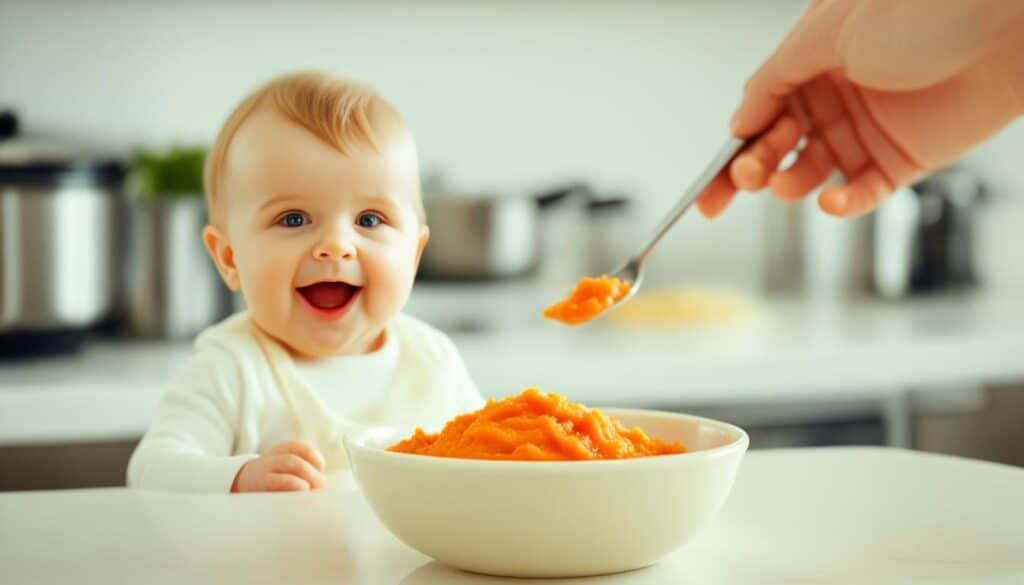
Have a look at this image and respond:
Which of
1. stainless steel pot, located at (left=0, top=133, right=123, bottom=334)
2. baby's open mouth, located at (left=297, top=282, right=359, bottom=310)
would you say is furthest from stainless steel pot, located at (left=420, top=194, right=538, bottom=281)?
baby's open mouth, located at (left=297, top=282, right=359, bottom=310)

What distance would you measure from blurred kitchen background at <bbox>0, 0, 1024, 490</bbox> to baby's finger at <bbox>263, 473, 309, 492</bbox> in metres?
0.92

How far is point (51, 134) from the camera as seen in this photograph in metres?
2.46

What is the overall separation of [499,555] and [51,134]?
2.09m

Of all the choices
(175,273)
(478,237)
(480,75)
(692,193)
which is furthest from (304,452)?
(480,75)

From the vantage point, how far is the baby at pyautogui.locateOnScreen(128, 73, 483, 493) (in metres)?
1.00

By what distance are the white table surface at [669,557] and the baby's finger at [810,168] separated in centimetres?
52

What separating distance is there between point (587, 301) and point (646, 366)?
1.07 metres

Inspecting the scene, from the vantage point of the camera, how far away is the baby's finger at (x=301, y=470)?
0.91 metres

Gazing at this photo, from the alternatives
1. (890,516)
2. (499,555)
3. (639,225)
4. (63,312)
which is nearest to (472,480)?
(499,555)

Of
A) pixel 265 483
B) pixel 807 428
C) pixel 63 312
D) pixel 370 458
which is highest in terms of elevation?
pixel 370 458

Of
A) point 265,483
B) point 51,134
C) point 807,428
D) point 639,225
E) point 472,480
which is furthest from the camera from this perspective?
point 639,225

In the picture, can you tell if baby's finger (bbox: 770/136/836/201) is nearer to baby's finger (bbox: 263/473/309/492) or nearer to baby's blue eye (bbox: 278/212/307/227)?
baby's blue eye (bbox: 278/212/307/227)

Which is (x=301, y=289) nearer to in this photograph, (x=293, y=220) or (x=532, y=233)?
(x=293, y=220)

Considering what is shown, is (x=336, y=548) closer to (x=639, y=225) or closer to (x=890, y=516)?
(x=890, y=516)
